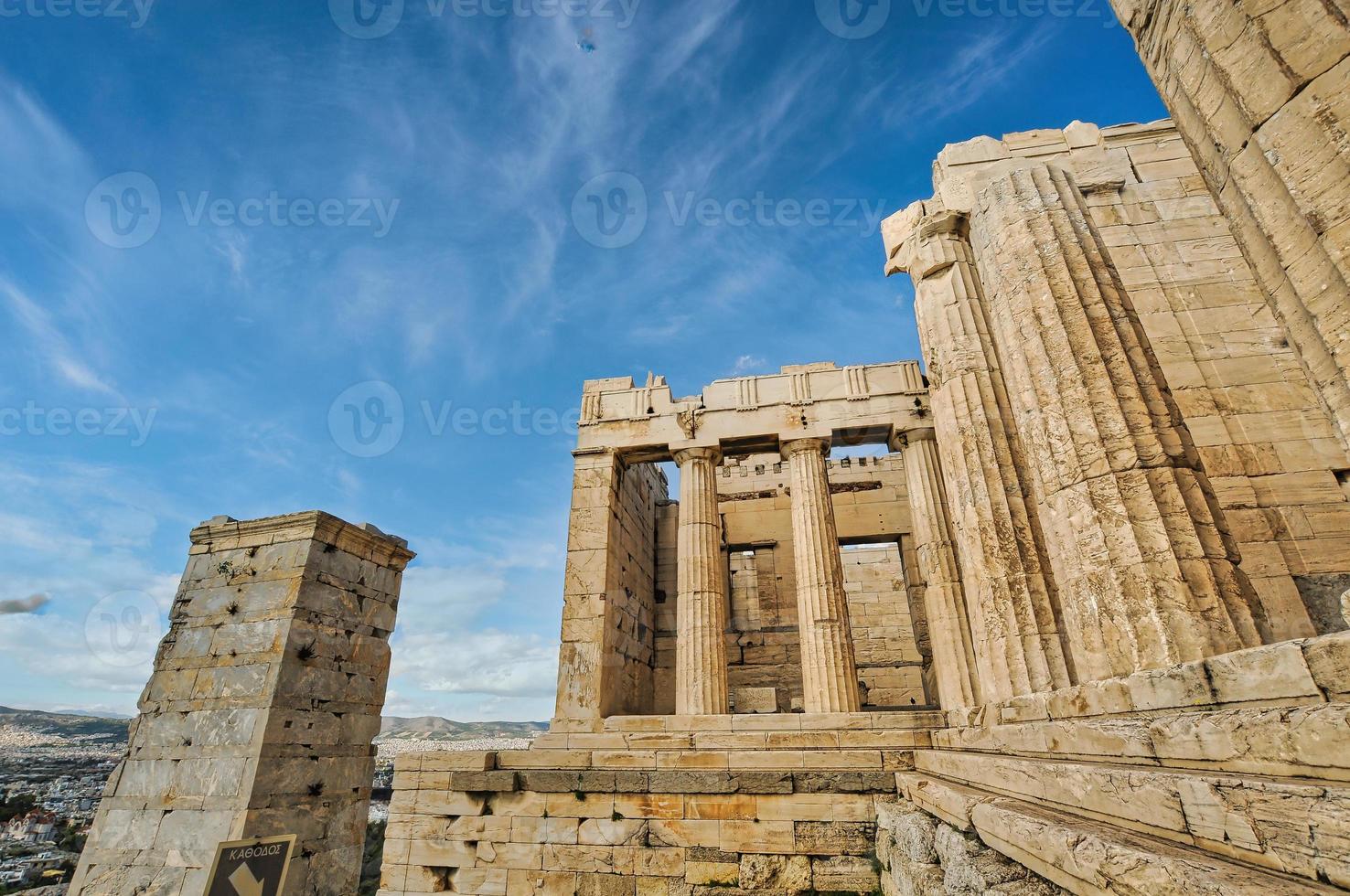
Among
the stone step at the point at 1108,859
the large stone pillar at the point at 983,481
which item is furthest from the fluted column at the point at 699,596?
the stone step at the point at 1108,859

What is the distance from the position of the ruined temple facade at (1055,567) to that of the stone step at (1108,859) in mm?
16

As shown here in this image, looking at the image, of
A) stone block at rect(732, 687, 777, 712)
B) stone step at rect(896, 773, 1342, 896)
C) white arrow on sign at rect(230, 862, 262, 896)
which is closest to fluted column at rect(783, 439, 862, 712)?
stone block at rect(732, 687, 777, 712)

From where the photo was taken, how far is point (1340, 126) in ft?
10.6

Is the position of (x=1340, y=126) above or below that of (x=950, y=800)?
above

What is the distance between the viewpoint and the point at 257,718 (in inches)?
335

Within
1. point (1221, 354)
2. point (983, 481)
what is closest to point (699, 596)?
point (983, 481)

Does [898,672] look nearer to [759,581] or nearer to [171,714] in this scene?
[759,581]

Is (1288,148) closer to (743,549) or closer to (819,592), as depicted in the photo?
(819,592)

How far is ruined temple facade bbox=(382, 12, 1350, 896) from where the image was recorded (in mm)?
2730

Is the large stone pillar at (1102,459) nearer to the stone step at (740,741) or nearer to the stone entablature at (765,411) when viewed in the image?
the stone step at (740,741)

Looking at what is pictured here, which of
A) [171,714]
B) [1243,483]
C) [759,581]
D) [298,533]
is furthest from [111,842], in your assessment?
[1243,483]

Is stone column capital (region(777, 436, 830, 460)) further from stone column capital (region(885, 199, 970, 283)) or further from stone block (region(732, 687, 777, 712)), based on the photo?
stone block (region(732, 687, 777, 712))

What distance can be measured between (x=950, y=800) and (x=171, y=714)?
10.7 m

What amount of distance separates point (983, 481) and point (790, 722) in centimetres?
513
